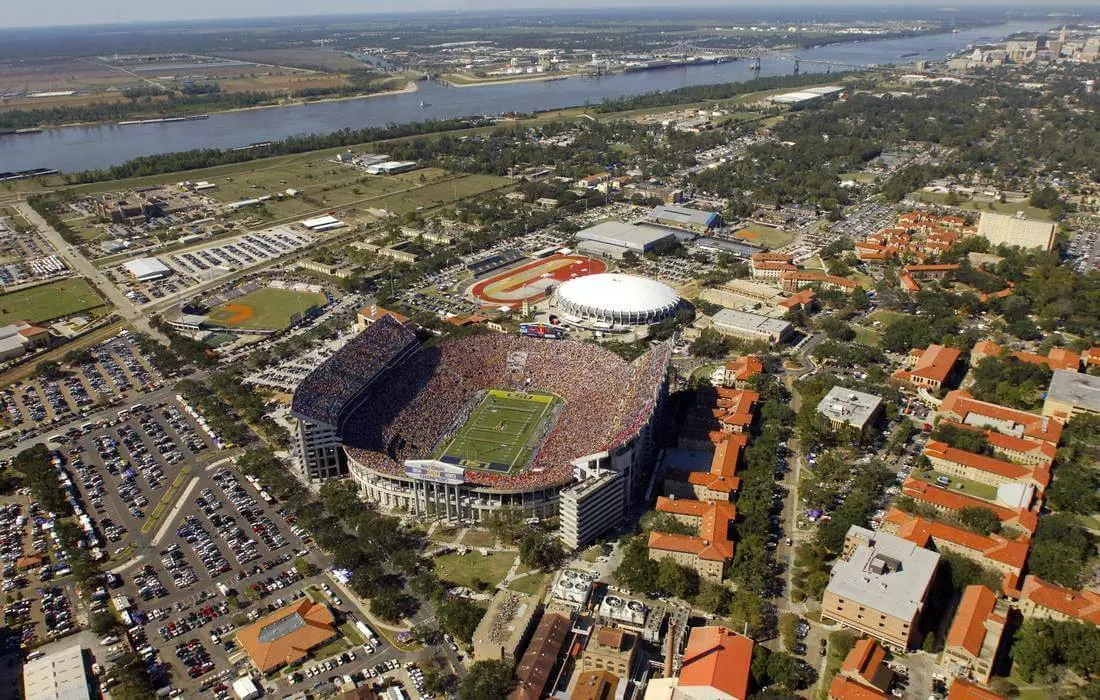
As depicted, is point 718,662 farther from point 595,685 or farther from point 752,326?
point 752,326

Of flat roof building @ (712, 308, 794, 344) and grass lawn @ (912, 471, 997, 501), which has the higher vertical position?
flat roof building @ (712, 308, 794, 344)


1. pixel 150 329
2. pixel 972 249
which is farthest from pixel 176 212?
pixel 972 249

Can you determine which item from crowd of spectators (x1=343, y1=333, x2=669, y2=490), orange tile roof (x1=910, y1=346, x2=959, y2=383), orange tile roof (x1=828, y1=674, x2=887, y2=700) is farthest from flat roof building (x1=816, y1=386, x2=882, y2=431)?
orange tile roof (x1=828, y1=674, x2=887, y2=700)

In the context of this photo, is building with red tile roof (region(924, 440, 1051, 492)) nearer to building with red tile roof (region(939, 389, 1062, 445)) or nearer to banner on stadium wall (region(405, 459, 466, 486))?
building with red tile roof (region(939, 389, 1062, 445))

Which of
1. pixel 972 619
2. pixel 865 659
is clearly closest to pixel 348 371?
pixel 865 659

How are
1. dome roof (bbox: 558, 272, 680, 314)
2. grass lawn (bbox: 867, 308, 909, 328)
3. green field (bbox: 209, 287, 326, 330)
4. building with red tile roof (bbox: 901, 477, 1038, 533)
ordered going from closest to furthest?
building with red tile roof (bbox: 901, 477, 1038, 533)
dome roof (bbox: 558, 272, 680, 314)
grass lawn (bbox: 867, 308, 909, 328)
green field (bbox: 209, 287, 326, 330)
